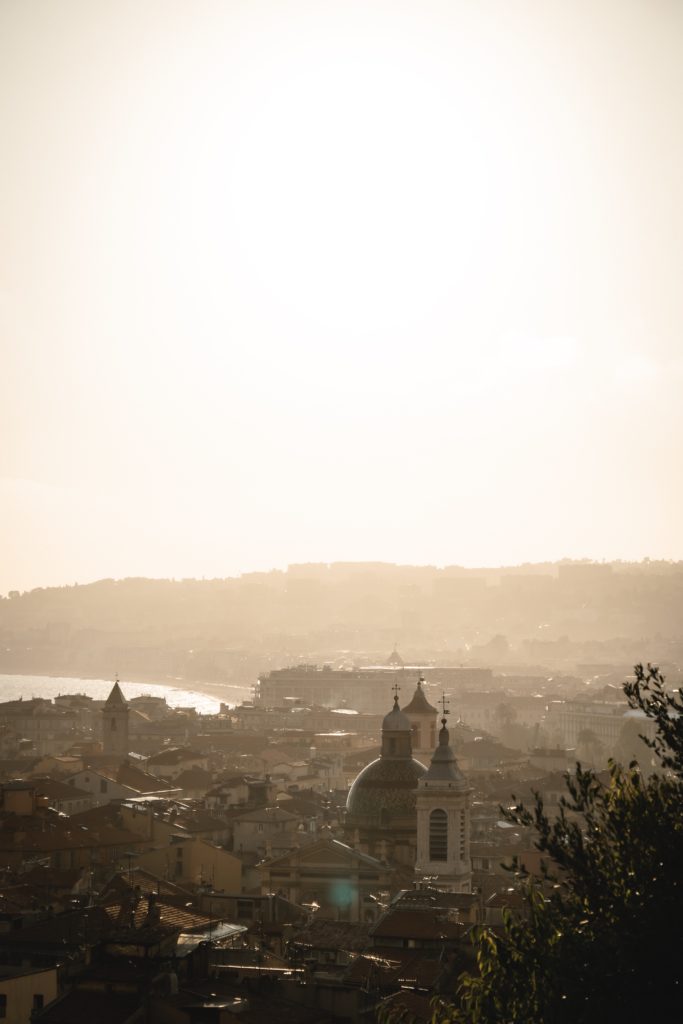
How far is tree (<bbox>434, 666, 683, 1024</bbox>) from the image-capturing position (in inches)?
543

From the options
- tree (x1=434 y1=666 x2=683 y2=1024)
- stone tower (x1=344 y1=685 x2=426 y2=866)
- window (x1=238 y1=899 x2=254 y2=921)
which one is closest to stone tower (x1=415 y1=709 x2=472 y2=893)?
stone tower (x1=344 y1=685 x2=426 y2=866)

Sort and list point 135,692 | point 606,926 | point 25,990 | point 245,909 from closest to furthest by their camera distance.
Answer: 1. point 606,926
2. point 25,990
3. point 245,909
4. point 135,692

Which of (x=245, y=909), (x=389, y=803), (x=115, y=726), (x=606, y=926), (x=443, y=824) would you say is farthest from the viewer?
(x=115, y=726)

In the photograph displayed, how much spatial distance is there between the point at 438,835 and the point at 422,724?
1370cm

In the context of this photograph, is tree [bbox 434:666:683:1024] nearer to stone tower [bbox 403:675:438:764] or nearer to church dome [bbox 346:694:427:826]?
church dome [bbox 346:694:427:826]

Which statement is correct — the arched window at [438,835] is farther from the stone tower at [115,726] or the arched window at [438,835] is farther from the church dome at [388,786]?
the stone tower at [115,726]

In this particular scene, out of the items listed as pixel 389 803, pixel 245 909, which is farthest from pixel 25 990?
pixel 389 803

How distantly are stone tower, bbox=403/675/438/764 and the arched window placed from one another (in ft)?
40.7

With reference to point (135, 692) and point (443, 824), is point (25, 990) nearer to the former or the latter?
point (443, 824)

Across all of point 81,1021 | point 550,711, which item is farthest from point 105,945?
point 550,711

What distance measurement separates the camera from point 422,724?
48344 mm

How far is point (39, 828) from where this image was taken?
123ft

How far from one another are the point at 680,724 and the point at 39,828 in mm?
23959

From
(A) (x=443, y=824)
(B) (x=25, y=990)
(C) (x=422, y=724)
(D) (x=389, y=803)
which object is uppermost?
(C) (x=422, y=724)
